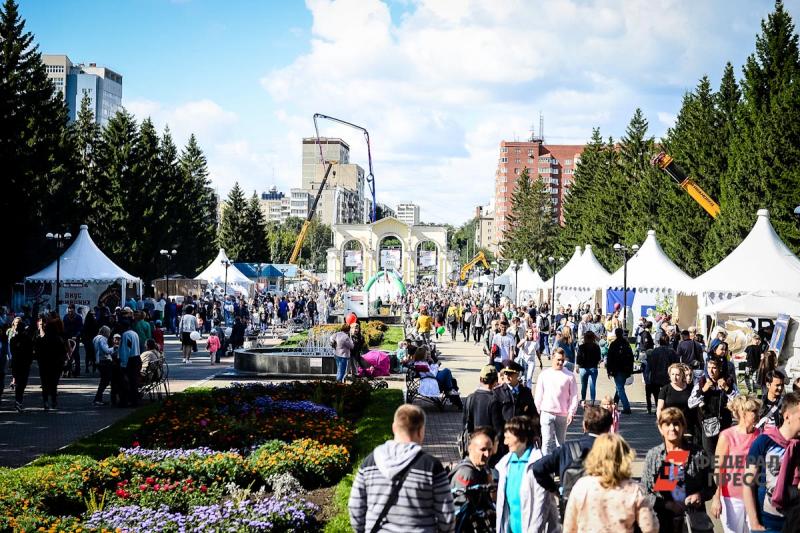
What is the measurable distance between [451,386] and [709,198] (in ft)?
107

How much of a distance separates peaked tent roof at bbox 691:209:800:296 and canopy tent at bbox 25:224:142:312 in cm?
2048

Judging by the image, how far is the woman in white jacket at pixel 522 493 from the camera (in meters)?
5.70

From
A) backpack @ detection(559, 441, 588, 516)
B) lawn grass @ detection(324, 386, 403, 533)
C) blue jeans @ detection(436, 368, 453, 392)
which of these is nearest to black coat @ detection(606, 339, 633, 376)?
blue jeans @ detection(436, 368, 453, 392)

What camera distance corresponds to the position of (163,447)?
1142 centimetres

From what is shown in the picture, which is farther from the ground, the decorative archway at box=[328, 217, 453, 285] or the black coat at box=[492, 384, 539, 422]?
the decorative archway at box=[328, 217, 453, 285]

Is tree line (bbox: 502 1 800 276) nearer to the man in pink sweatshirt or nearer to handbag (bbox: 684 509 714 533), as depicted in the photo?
the man in pink sweatshirt

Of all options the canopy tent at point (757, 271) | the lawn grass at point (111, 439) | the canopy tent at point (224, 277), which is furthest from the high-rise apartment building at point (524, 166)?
the lawn grass at point (111, 439)

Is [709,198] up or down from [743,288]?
up

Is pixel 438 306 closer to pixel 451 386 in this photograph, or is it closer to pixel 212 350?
pixel 212 350

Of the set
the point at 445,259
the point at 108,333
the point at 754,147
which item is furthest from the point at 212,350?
the point at 445,259

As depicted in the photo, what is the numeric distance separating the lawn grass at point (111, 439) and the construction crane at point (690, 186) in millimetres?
35347

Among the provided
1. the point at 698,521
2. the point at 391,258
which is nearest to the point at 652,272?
the point at 698,521

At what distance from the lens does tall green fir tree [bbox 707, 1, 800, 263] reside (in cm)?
3338

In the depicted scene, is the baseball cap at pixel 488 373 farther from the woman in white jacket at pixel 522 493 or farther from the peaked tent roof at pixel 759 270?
the peaked tent roof at pixel 759 270
